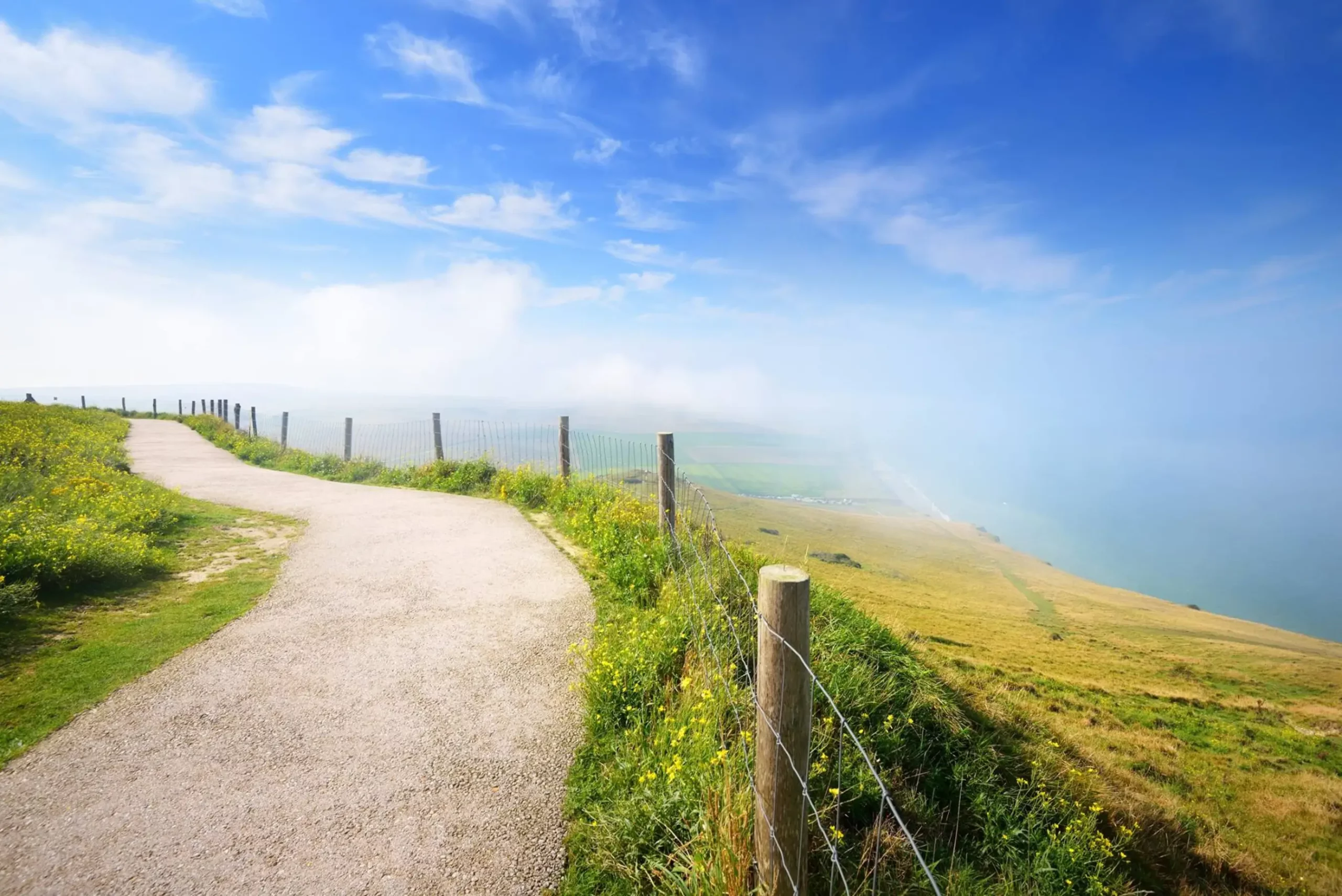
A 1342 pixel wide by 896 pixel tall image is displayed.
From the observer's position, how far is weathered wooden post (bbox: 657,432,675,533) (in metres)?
8.54

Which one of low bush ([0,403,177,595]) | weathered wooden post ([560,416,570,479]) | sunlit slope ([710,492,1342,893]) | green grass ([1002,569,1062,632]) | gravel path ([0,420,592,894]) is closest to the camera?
gravel path ([0,420,592,894])

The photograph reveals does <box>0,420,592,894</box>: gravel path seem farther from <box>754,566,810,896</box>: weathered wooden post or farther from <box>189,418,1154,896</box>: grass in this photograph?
<box>754,566,810,896</box>: weathered wooden post

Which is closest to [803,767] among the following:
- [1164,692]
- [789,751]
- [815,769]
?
[789,751]

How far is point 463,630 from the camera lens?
21.2 ft

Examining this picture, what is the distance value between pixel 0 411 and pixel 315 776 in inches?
1295

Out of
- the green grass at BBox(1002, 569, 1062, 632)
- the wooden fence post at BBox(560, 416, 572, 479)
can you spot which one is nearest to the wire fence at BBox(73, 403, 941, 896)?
the wooden fence post at BBox(560, 416, 572, 479)

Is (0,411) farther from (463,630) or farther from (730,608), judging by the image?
(730,608)

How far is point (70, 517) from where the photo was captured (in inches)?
349

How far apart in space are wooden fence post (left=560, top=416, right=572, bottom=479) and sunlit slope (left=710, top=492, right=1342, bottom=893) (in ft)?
16.1

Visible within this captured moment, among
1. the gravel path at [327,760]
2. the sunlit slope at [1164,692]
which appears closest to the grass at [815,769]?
the gravel path at [327,760]

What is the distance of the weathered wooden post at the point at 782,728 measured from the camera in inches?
96.0

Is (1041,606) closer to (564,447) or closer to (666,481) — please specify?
(564,447)

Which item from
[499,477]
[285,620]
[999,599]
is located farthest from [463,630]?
[999,599]

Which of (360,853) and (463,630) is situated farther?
(463,630)
